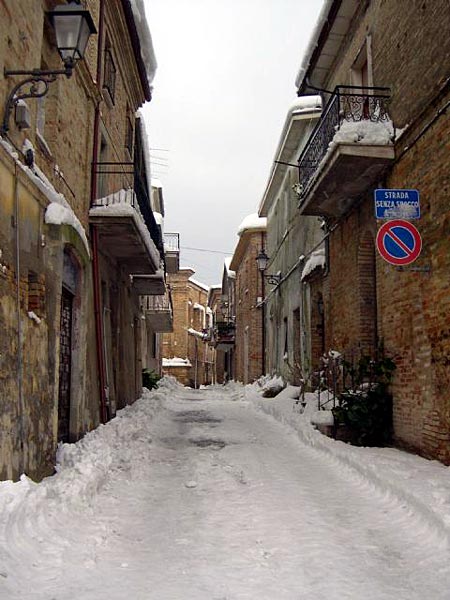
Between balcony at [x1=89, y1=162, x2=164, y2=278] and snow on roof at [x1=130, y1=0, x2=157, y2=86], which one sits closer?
balcony at [x1=89, y1=162, x2=164, y2=278]

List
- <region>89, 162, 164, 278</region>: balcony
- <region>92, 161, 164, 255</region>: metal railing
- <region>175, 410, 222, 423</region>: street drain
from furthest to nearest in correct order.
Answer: <region>175, 410, 222, 423</region>: street drain
<region>92, 161, 164, 255</region>: metal railing
<region>89, 162, 164, 278</region>: balcony

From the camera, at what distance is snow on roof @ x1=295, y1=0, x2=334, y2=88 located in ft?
34.8

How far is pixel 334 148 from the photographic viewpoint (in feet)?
28.2

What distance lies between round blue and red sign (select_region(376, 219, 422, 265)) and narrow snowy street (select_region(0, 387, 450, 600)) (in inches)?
98.6

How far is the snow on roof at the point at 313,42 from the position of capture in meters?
10.6

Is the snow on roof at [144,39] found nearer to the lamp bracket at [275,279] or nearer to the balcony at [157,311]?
the lamp bracket at [275,279]

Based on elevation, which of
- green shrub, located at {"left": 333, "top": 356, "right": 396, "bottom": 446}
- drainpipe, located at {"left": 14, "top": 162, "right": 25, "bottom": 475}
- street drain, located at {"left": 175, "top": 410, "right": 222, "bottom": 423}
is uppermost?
drainpipe, located at {"left": 14, "top": 162, "right": 25, "bottom": 475}

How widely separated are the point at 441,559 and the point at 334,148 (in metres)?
6.09

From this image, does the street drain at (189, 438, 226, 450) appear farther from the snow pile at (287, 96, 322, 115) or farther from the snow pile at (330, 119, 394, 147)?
the snow pile at (287, 96, 322, 115)

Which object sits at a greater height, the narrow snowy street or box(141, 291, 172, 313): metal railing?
box(141, 291, 172, 313): metal railing

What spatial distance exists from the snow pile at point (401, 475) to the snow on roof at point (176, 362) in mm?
36650

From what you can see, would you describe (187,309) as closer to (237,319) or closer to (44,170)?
(237,319)

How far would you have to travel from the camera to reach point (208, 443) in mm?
9195

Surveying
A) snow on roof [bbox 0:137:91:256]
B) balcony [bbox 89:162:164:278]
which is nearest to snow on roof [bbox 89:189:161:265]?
balcony [bbox 89:162:164:278]
